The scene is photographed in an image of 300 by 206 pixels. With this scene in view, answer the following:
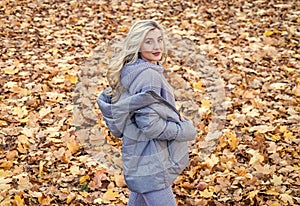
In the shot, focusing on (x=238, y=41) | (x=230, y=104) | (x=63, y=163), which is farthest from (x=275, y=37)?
(x=63, y=163)

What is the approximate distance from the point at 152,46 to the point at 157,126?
46cm

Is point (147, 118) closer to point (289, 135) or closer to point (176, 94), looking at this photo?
point (289, 135)

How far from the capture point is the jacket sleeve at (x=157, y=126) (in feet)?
7.66

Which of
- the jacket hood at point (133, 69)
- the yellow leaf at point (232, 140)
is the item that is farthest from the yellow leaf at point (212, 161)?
the jacket hood at point (133, 69)

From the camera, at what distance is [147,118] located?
2344mm

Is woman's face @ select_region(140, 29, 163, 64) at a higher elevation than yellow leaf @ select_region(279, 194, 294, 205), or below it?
higher

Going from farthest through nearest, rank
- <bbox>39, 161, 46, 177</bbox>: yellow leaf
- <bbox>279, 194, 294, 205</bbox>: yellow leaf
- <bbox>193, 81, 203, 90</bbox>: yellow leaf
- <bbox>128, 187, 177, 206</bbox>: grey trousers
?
<bbox>193, 81, 203, 90</bbox>: yellow leaf < <bbox>39, 161, 46, 177</bbox>: yellow leaf < <bbox>279, 194, 294, 205</bbox>: yellow leaf < <bbox>128, 187, 177, 206</bbox>: grey trousers

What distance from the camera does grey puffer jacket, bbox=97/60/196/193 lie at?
235 cm

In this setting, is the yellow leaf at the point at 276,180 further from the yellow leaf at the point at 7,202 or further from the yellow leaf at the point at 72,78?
the yellow leaf at the point at 72,78

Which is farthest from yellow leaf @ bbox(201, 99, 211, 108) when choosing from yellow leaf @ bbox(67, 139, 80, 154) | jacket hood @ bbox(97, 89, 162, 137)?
jacket hood @ bbox(97, 89, 162, 137)

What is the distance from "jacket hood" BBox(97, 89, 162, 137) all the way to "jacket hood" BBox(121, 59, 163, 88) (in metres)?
0.09

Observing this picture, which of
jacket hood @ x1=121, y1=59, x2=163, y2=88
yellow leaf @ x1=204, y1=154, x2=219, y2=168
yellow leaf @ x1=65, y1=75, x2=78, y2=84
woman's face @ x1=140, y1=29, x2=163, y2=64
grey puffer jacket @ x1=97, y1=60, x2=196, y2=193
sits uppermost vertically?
woman's face @ x1=140, y1=29, x2=163, y2=64

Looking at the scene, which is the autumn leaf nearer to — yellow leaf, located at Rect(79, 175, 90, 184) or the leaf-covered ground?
the leaf-covered ground

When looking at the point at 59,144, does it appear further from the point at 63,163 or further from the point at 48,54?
the point at 48,54
